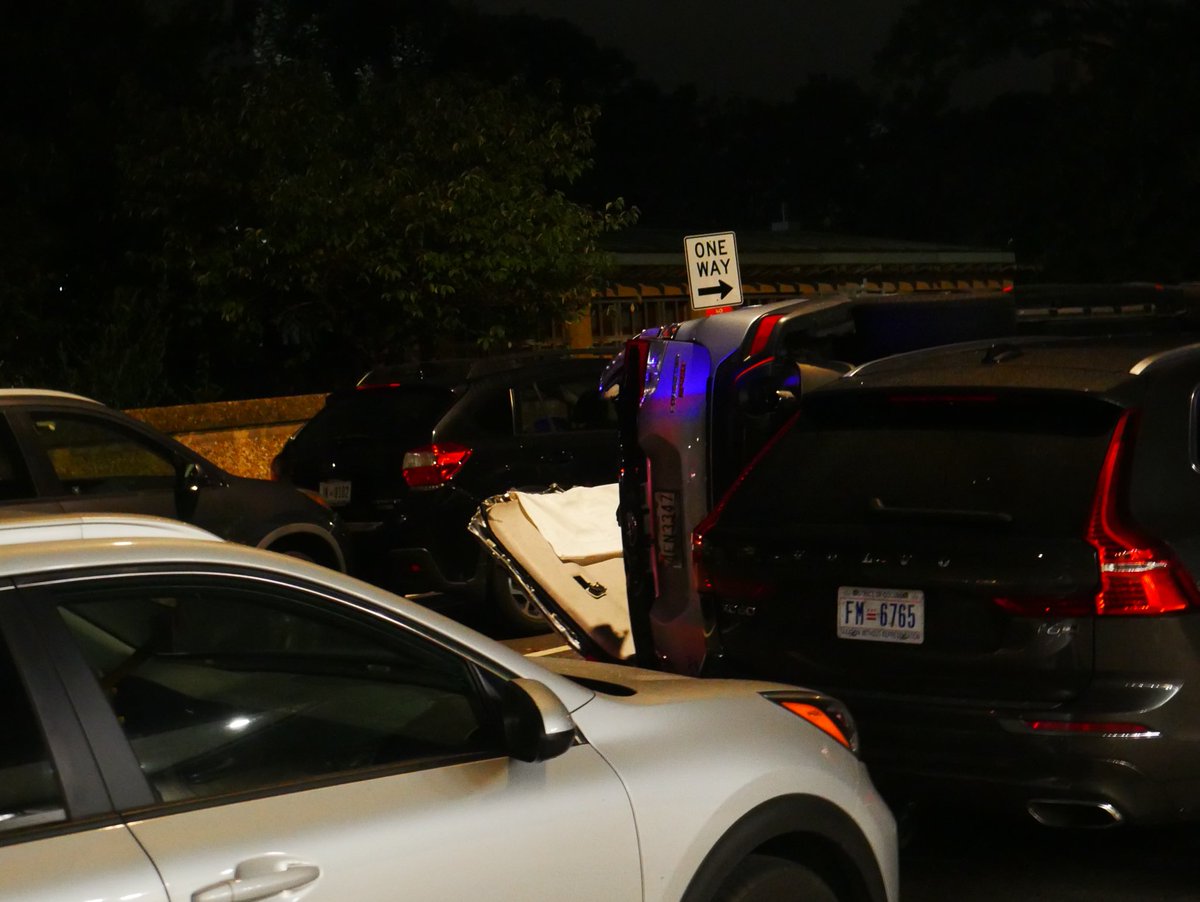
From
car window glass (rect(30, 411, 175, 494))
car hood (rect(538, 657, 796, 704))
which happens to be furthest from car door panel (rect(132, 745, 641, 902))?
car window glass (rect(30, 411, 175, 494))

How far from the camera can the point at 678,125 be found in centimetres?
5609

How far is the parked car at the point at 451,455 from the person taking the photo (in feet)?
33.4

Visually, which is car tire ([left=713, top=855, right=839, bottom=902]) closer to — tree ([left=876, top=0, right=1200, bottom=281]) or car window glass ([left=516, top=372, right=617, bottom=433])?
car window glass ([left=516, top=372, right=617, bottom=433])

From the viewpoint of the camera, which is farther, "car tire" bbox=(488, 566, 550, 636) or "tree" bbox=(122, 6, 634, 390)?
"tree" bbox=(122, 6, 634, 390)

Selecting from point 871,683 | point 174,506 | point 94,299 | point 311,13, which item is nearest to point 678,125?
point 311,13

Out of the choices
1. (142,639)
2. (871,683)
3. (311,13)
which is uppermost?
(311,13)

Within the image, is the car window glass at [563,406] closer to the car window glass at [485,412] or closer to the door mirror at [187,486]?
the car window glass at [485,412]

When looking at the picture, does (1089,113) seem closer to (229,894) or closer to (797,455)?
(797,455)

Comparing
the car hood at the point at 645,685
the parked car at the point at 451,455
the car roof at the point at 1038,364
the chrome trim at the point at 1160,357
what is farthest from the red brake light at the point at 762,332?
the parked car at the point at 451,455

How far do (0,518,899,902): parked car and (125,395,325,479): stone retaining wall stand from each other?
38.6ft

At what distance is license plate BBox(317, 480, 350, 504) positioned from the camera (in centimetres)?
1072

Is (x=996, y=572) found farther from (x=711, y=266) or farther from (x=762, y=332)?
(x=711, y=266)

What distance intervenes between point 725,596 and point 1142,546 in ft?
4.71

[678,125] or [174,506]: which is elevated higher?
[678,125]
